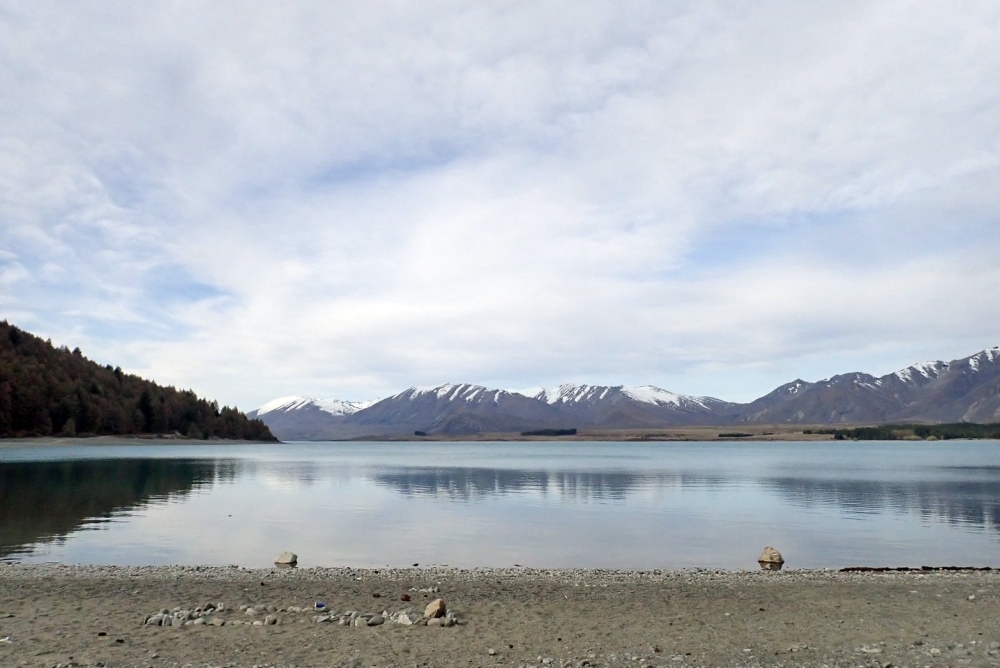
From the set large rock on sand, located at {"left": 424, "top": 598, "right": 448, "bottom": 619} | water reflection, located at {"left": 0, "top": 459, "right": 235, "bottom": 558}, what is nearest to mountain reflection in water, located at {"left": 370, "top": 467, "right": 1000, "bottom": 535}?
water reflection, located at {"left": 0, "top": 459, "right": 235, "bottom": 558}

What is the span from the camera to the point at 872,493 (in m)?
54.8

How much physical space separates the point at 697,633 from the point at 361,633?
250 inches

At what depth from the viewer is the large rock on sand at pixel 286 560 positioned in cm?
2420

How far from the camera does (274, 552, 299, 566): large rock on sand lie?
24203 mm

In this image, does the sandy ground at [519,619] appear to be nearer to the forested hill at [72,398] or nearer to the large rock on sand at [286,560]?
the large rock on sand at [286,560]

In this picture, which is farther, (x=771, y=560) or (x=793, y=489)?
(x=793, y=489)

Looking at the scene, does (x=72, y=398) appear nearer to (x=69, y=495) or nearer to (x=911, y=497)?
(x=69, y=495)

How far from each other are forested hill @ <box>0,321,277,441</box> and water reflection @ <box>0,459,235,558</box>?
7878 centimetres

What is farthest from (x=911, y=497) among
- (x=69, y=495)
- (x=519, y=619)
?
(x=69, y=495)

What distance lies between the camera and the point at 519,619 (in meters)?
14.9

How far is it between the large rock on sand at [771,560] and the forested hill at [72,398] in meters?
147

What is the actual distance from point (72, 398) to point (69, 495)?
4738 inches

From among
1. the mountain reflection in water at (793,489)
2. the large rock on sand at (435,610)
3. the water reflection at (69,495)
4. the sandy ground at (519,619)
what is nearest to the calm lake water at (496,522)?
the water reflection at (69,495)

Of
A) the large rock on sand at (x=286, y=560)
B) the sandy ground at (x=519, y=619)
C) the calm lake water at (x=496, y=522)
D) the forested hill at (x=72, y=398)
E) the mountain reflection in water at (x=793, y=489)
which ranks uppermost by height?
the forested hill at (x=72, y=398)
